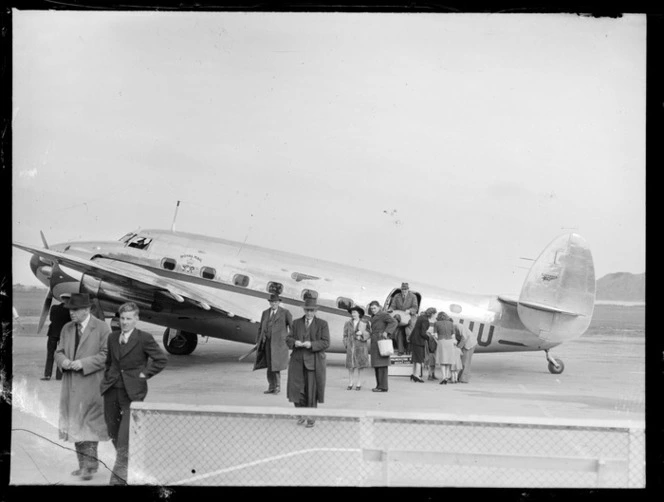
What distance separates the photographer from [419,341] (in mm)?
13094

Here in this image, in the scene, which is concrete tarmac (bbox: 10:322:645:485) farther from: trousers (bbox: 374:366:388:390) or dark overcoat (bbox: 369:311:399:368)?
dark overcoat (bbox: 369:311:399:368)

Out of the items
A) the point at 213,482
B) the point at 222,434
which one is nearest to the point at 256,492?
the point at 213,482

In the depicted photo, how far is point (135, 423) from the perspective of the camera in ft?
20.2

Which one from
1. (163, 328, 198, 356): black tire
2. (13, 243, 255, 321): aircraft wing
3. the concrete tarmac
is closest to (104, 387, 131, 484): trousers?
the concrete tarmac

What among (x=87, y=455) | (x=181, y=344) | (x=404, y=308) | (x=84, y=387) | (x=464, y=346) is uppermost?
(x=404, y=308)

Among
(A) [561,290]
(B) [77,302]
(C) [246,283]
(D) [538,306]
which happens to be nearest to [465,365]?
(D) [538,306]

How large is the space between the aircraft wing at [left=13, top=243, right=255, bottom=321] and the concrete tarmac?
1.35 metres

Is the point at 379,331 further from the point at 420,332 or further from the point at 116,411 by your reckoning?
the point at 116,411

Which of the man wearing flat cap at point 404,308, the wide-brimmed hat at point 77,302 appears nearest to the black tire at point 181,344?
the man wearing flat cap at point 404,308

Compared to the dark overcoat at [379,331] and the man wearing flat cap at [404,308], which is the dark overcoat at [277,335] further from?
the man wearing flat cap at [404,308]

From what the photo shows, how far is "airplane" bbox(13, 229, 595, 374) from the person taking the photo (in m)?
13.5

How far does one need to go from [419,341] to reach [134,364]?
7432 millimetres

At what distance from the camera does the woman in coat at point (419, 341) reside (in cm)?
1291
